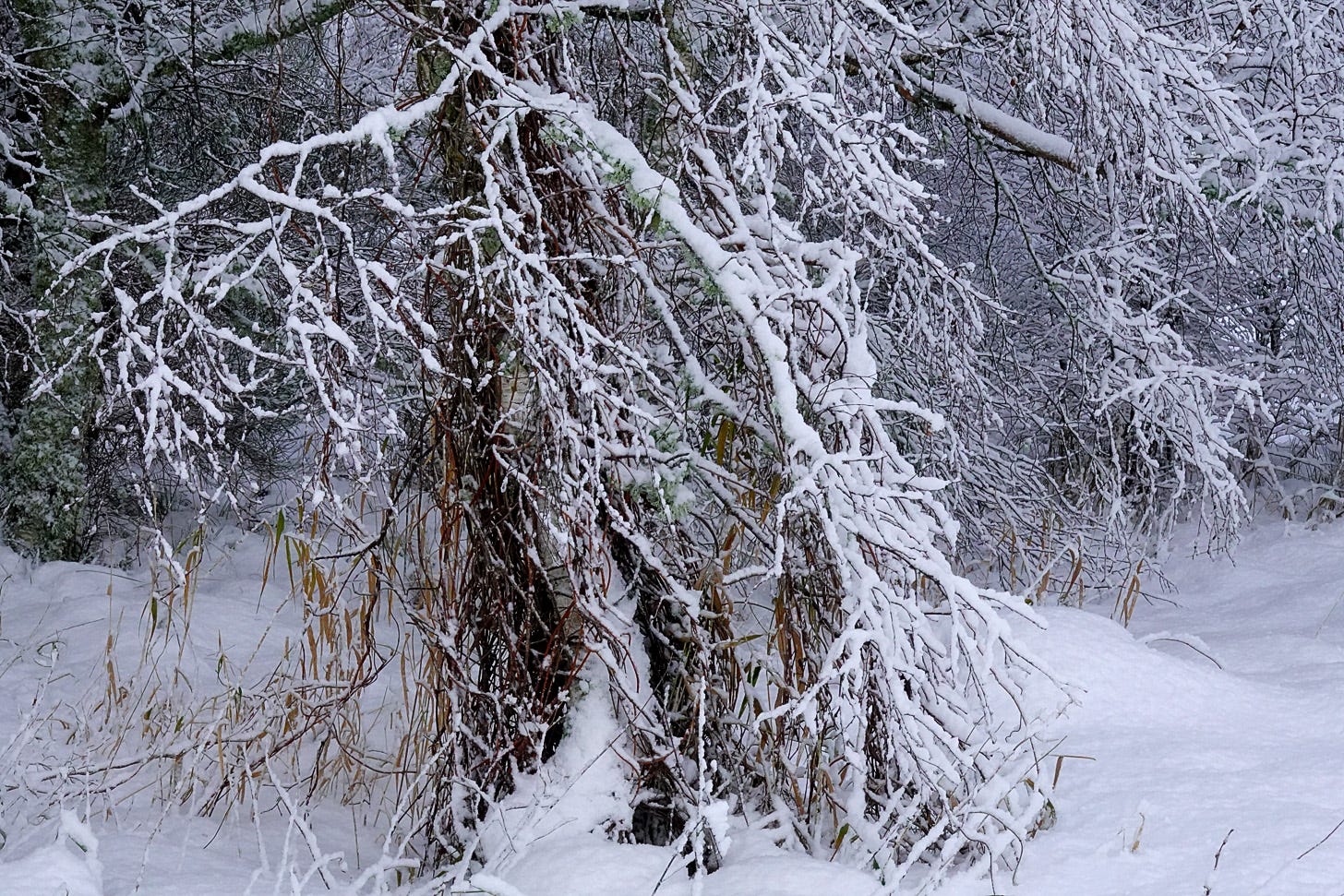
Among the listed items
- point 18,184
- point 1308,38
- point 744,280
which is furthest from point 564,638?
point 18,184

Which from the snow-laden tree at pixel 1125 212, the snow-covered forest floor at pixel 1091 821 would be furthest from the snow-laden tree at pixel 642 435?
the snow-laden tree at pixel 1125 212

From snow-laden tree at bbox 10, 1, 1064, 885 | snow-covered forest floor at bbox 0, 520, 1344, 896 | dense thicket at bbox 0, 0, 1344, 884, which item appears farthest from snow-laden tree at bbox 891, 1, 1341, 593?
snow-laden tree at bbox 10, 1, 1064, 885

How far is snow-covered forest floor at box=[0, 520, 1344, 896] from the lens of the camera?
7.82ft

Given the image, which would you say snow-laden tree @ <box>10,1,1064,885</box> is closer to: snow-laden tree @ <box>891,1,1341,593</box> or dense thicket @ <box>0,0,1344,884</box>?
dense thicket @ <box>0,0,1344,884</box>

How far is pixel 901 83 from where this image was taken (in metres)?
4.26

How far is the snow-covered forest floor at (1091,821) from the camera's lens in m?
2.38

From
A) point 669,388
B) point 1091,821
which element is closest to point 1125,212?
point 669,388

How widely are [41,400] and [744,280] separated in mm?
4917

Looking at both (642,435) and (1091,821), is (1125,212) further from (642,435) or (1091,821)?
(642,435)

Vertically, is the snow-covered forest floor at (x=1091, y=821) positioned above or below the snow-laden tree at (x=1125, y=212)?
below

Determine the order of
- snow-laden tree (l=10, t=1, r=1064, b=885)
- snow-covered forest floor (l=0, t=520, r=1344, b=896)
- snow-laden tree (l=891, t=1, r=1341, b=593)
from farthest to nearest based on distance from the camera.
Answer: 1. snow-laden tree (l=891, t=1, r=1341, b=593)
2. snow-covered forest floor (l=0, t=520, r=1344, b=896)
3. snow-laden tree (l=10, t=1, r=1064, b=885)

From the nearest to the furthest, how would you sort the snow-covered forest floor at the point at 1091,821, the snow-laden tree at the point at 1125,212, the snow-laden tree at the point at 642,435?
the snow-laden tree at the point at 642,435 < the snow-covered forest floor at the point at 1091,821 < the snow-laden tree at the point at 1125,212

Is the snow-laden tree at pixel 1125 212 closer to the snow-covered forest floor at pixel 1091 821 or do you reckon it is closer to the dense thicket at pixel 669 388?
the dense thicket at pixel 669 388

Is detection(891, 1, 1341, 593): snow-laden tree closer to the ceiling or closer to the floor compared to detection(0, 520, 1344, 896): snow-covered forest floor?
closer to the ceiling
